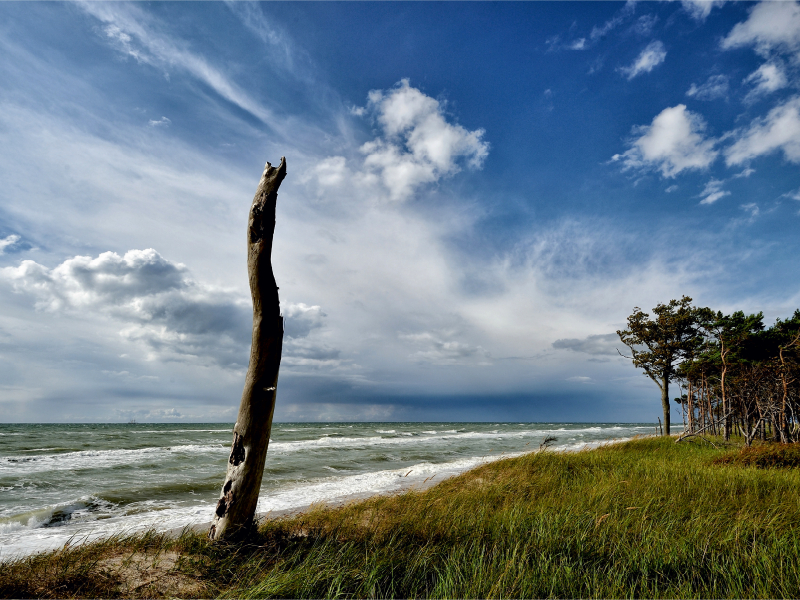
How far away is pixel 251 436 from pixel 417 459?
61.4 ft

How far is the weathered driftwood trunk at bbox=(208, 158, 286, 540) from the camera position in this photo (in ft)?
16.2

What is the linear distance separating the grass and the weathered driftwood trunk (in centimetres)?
35

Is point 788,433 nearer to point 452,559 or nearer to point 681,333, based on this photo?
point 681,333

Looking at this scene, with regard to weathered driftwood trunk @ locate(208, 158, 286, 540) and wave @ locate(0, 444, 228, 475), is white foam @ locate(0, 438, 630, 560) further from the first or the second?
wave @ locate(0, 444, 228, 475)

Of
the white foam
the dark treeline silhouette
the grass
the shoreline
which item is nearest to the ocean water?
the white foam

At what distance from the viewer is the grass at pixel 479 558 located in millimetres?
3734

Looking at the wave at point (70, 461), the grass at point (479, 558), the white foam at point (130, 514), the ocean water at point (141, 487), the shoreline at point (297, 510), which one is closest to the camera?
the grass at point (479, 558)

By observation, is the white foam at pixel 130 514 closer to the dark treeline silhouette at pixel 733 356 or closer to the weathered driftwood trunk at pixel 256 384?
the weathered driftwood trunk at pixel 256 384

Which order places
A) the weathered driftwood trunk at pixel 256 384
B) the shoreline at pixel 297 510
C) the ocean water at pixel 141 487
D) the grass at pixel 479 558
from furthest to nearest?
the ocean water at pixel 141 487 → the shoreline at pixel 297 510 → the weathered driftwood trunk at pixel 256 384 → the grass at pixel 479 558

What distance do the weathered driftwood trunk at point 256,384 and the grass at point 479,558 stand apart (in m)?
0.35

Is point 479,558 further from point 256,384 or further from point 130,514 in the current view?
point 130,514

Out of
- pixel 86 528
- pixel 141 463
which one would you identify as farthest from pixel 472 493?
pixel 141 463

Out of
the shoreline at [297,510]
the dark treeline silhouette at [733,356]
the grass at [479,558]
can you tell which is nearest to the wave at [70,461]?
the shoreline at [297,510]

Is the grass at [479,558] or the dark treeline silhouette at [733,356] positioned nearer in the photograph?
the grass at [479,558]
